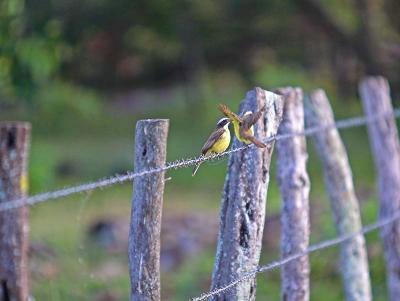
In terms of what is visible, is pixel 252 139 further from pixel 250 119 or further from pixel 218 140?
pixel 218 140

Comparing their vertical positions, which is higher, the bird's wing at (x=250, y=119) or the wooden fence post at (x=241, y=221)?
the bird's wing at (x=250, y=119)

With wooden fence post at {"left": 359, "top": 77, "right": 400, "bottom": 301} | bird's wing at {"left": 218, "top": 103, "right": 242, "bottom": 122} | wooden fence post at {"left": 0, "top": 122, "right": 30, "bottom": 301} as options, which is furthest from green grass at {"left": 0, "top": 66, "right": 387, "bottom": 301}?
wooden fence post at {"left": 359, "top": 77, "right": 400, "bottom": 301}

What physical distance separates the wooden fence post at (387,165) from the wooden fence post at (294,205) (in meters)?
1.25

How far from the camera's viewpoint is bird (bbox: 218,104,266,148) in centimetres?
545

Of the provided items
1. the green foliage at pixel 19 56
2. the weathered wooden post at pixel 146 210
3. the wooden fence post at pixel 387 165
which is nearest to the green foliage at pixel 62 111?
the green foliage at pixel 19 56

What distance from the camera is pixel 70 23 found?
19984mm

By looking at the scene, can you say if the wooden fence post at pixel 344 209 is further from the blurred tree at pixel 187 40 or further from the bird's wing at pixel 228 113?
the blurred tree at pixel 187 40

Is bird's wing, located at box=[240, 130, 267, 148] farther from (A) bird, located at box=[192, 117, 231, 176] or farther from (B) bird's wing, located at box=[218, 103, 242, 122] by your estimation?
(A) bird, located at box=[192, 117, 231, 176]

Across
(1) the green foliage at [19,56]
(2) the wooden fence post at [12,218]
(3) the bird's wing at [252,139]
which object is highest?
(1) the green foliage at [19,56]

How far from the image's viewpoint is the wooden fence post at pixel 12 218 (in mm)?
4176

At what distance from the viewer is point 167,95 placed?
90.4 ft

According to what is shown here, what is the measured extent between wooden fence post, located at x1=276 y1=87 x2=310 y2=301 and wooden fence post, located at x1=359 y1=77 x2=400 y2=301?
125cm

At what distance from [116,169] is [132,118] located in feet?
20.9

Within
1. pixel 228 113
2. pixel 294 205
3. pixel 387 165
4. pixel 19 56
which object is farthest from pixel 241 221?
pixel 19 56
